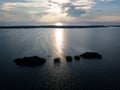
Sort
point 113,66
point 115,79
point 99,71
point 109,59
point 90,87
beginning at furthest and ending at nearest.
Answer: point 109,59
point 113,66
point 99,71
point 115,79
point 90,87

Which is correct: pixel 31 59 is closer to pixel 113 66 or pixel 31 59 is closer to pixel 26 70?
pixel 26 70

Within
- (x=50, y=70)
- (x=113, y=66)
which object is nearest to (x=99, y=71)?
(x=113, y=66)

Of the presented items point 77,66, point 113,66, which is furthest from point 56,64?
point 113,66

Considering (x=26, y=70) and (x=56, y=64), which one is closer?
(x=26, y=70)

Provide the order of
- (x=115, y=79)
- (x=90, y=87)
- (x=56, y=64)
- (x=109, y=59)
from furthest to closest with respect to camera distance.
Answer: (x=109, y=59)
(x=56, y=64)
(x=115, y=79)
(x=90, y=87)

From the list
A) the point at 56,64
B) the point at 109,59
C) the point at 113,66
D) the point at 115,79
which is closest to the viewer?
the point at 115,79

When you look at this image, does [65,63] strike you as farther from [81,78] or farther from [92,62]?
[81,78]

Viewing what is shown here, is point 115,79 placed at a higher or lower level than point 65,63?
higher

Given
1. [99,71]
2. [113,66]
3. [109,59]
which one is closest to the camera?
[99,71]

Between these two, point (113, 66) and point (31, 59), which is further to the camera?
point (31, 59)
